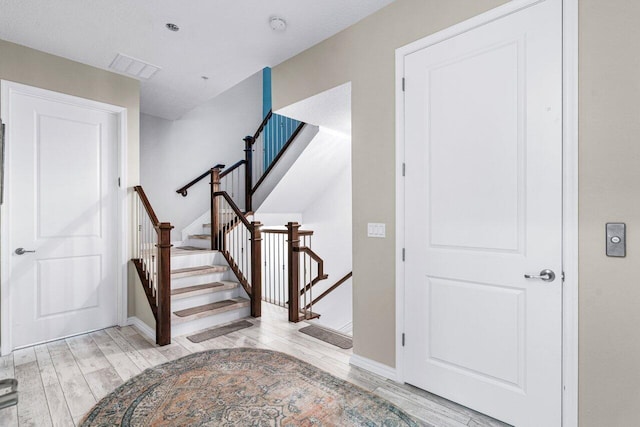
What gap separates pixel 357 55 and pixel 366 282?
5.98ft

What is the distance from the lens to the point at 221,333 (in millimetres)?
3250

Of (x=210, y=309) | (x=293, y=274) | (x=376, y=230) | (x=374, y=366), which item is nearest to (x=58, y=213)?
(x=210, y=309)

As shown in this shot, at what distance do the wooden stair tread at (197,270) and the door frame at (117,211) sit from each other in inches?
20.5

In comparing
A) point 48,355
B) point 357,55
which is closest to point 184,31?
point 357,55

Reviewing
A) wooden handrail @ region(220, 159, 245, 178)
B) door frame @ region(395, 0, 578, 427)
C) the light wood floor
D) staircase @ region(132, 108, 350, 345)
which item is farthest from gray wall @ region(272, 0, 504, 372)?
wooden handrail @ region(220, 159, 245, 178)

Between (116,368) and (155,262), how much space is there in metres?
1.08

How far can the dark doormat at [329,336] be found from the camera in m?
2.99

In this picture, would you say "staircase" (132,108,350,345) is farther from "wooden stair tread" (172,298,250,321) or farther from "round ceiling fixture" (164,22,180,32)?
Result: "round ceiling fixture" (164,22,180,32)

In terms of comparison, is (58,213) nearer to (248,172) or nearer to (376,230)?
(248,172)

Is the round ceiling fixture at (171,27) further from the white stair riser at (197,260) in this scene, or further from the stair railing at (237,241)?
the white stair riser at (197,260)

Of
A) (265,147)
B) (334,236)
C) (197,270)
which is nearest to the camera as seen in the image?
(197,270)

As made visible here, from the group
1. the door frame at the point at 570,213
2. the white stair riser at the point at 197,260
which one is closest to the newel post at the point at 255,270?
the white stair riser at the point at 197,260

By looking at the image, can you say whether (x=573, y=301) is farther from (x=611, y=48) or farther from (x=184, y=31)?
(x=184, y=31)

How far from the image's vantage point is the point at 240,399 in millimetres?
2098
